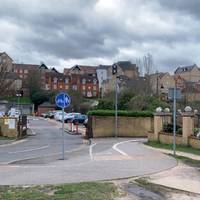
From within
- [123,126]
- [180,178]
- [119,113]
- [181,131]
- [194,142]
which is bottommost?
[180,178]

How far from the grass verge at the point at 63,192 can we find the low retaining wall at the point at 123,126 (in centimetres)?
2945

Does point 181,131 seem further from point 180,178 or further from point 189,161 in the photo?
point 180,178

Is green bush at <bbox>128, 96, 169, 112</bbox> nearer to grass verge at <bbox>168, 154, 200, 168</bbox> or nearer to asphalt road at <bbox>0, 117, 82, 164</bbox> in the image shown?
asphalt road at <bbox>0, 117, 82, 164</bbox>

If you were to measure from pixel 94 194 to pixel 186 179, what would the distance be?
409 cm

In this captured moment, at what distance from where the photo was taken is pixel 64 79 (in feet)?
515

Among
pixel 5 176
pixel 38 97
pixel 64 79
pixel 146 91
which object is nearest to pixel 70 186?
pixel 5 176

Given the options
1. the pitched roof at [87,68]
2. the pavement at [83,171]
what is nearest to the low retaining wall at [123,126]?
the pavement at [83,171]

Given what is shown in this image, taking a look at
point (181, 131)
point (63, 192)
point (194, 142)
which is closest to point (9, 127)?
point (181, 131)

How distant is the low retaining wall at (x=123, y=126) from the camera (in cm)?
4150

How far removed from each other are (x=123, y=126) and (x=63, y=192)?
Result: 31837 millimetres

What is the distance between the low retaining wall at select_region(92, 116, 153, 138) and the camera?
4150 centimetres

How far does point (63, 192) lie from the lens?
10.6m

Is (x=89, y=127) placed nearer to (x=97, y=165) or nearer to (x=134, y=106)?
(x=134, y=106)

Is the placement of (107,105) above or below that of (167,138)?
above
